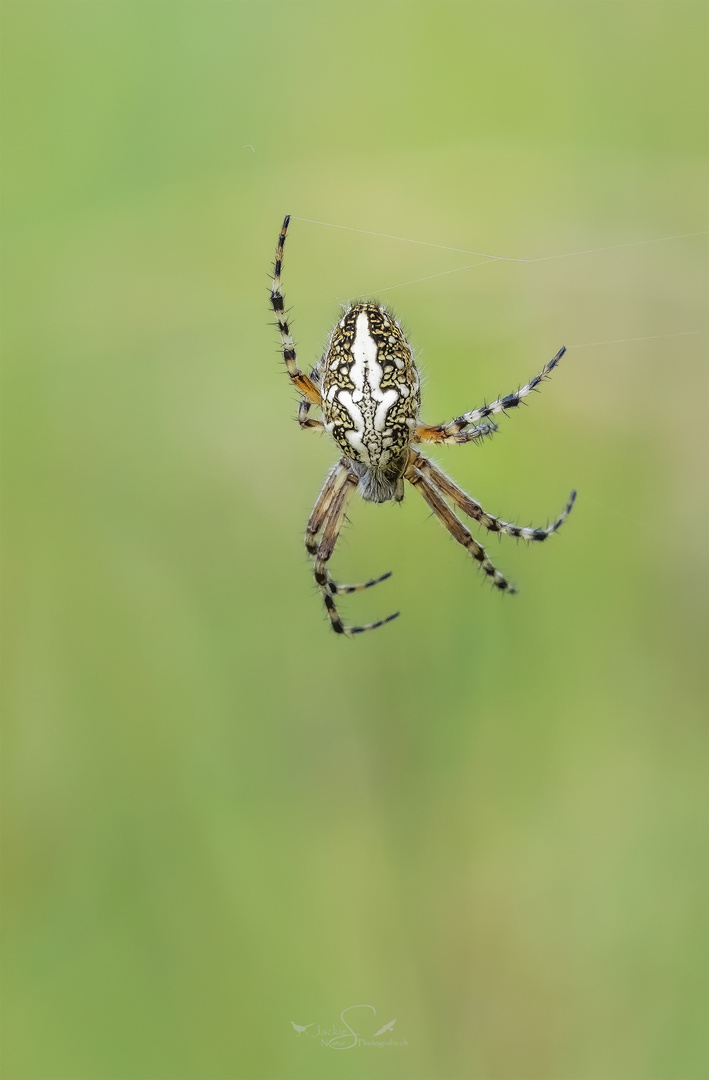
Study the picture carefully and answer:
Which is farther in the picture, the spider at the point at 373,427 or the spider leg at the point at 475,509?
the spider leg at the point at 475,509

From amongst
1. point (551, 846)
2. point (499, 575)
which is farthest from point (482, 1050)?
point (499, 575)

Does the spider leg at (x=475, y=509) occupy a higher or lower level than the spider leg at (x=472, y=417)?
lower

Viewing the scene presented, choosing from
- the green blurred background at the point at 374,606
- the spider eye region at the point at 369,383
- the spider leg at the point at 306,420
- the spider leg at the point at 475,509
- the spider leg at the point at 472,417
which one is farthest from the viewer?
the green blurred background at the point at 374,606

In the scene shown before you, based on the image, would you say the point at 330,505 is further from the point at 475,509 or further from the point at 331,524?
the point at 475,509

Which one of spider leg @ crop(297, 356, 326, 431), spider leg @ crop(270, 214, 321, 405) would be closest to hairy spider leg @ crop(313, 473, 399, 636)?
spider leg @ crop(297, 356, 326, 431)

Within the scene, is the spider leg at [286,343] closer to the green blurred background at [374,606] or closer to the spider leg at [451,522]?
the spider leg at [451,522]

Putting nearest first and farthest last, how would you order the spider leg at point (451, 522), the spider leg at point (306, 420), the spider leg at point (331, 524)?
the spider leg at point (306, 420) → the spider leg at point (451, 522) → the spider leg at point (331, 524)

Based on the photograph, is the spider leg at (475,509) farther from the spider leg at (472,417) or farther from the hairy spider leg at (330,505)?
the hairy spider leg at (330,505)

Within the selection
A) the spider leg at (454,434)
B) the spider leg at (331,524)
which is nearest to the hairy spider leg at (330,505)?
the spider leg at (331,524)
